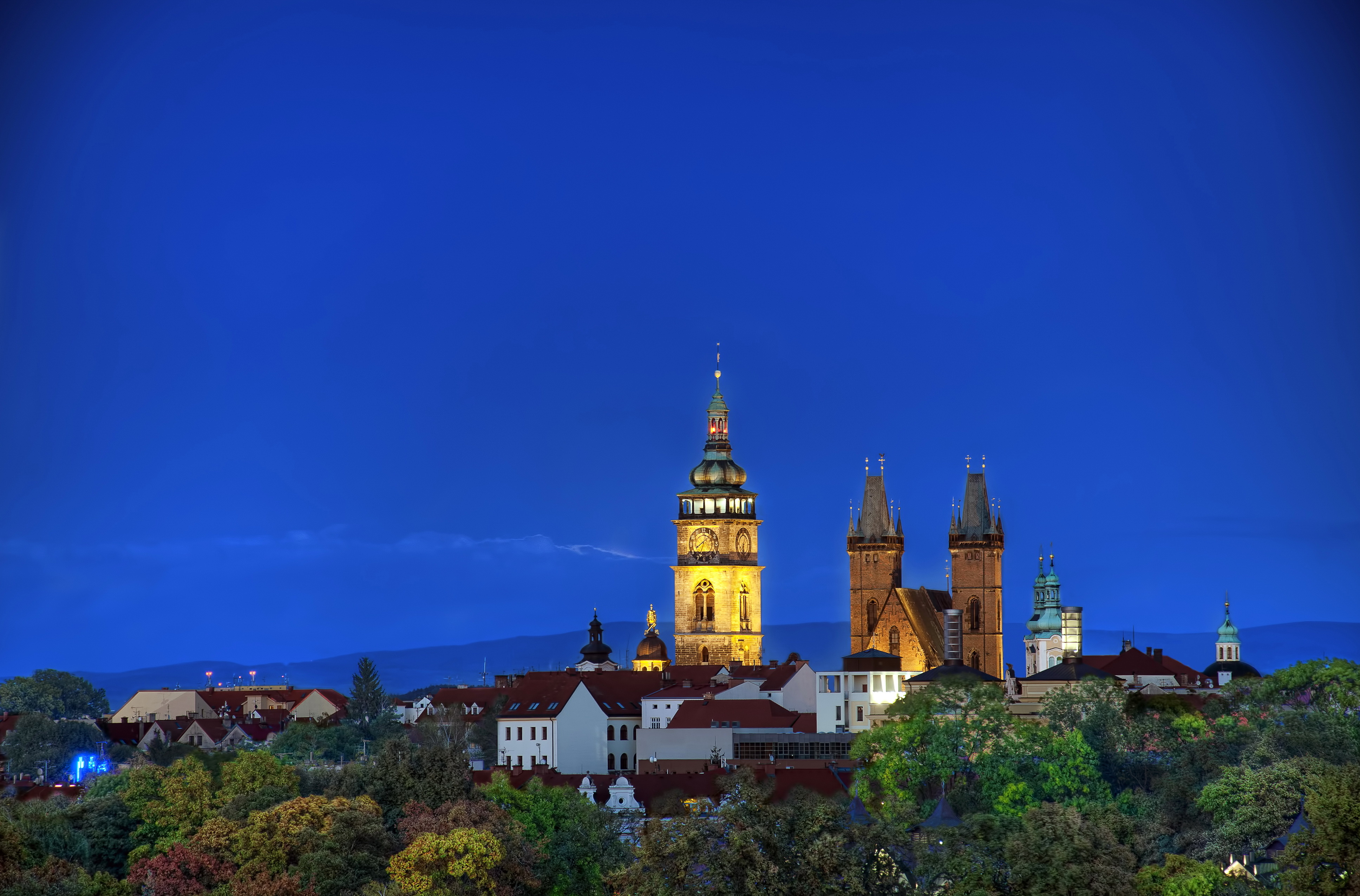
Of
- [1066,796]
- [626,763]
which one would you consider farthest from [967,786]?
[626,763]

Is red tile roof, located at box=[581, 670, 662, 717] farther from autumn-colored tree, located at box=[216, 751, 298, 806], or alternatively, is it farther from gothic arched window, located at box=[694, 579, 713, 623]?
autumn-colored tree, located at box=[216, 751, 298, 806]

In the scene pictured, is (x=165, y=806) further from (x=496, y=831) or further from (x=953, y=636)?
(x=953, y=636)

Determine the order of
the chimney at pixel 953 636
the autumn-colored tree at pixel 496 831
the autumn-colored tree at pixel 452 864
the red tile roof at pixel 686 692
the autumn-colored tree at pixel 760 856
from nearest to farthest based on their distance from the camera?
the autumn-colored tree at pixel 760 856 → the autumn-colored tree at pixel 452 864 → the autumn-colored tree at pixel 496 831 → the red tile roof at pixel 686 692 → the chimney at pixel 953 636

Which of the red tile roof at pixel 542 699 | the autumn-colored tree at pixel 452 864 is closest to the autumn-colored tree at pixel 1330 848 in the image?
the autumn-colored tree at pixel 452 864

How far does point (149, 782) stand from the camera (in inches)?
3460

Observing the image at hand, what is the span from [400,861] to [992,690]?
43.9 meters

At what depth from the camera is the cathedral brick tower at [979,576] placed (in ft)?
590

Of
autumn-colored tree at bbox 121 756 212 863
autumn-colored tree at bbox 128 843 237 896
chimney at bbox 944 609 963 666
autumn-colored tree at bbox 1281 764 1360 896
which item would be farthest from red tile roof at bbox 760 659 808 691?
autumn-colored tree at bbox 1281 764 1360 896

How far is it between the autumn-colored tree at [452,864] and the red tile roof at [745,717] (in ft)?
204

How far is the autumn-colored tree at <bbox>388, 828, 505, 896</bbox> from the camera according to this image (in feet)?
242

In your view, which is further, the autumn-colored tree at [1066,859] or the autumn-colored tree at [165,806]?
the autumn-colored tree at [165,806]

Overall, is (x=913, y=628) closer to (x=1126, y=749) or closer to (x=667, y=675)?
(x=667, y=675)

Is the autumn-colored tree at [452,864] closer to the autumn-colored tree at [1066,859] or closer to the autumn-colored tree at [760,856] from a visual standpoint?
the autumn-colored tree at [760,856]

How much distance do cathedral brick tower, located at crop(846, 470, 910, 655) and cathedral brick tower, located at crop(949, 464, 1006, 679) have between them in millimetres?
4843
